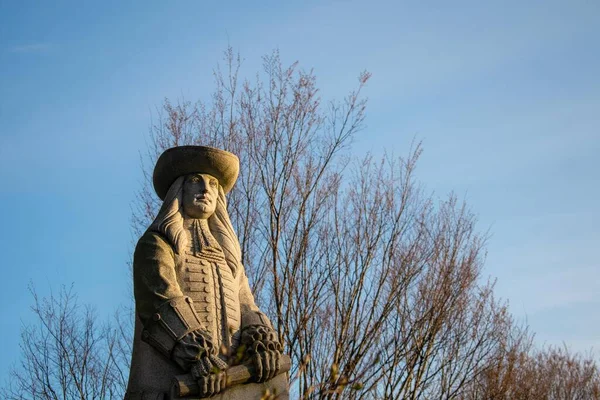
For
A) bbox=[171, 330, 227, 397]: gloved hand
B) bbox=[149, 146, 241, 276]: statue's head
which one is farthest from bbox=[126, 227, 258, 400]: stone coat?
bbox=[149, 146, 241, 276]: statue's head

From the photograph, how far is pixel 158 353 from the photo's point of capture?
595 cm

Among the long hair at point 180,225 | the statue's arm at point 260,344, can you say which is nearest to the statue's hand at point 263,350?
the statue's arm at point 260,344

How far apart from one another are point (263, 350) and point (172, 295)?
680mm

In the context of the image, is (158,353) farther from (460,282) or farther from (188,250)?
(460,282)

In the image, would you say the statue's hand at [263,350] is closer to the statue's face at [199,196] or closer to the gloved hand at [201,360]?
the gloved hand at [201,360]

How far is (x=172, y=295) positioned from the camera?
6.01m

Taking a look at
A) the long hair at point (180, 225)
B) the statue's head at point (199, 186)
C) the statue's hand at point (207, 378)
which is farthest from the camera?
the statue's head at point (199, 186)

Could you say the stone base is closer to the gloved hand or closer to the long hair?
the gloved hand

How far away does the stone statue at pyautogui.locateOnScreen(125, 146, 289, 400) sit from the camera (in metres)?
5.80

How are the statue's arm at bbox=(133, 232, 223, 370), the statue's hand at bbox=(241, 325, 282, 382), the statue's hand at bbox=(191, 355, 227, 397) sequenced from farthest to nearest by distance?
the statue's hand at bbox=(241, 325, 282, 382)
the statue's arm at bbox=(133, 232, 223, 370)
the statue's hand at bbox=(191, 355, 227, 397)

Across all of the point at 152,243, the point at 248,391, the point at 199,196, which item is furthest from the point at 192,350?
the point at 199,196

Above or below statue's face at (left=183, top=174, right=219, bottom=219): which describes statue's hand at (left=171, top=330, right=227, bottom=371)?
below

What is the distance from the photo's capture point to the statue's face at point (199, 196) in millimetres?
6660

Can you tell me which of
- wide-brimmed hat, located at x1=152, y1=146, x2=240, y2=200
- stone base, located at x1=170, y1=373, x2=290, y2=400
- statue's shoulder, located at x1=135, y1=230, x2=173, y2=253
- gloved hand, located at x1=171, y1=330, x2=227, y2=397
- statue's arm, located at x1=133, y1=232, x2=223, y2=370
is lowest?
stone base, located at x1=170, y1=373, x2=290, y2=400
